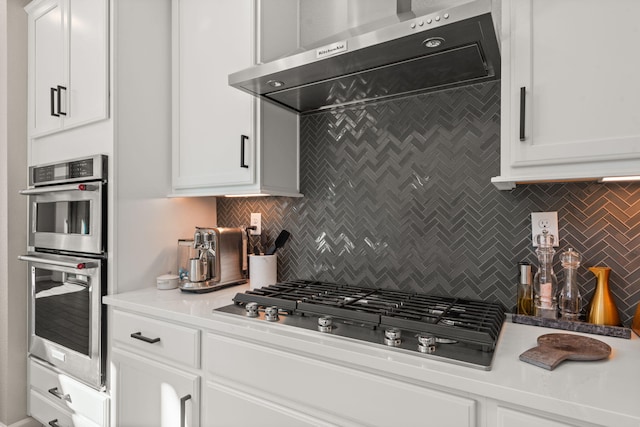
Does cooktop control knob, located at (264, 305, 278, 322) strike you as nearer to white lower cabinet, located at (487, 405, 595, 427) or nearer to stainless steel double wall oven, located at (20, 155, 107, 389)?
white lower cabinet, located at (487, 405, 595, 427)

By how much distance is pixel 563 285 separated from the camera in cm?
131

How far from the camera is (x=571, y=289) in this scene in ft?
4.10

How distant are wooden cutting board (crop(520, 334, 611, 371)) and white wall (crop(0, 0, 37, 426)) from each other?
2.59 meters

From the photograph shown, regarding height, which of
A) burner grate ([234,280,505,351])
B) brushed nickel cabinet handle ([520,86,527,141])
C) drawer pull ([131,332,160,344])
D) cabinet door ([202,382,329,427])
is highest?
brushed nickel cabinet handle ([520,86,527,141])

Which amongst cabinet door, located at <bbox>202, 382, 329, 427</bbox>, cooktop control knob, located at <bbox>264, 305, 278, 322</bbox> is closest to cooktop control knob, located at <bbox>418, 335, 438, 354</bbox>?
cabinet door, located at <bbox>202, 382, 329, 427</bbox>

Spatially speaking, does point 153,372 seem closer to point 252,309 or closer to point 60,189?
point 252,309

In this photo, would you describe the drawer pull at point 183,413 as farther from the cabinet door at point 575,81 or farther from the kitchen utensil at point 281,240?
the cabinet door at point 575,81

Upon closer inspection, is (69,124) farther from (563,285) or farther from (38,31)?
(563,285)

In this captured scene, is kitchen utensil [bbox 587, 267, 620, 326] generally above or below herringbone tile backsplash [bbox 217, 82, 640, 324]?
below

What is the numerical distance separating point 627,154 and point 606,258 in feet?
1.54

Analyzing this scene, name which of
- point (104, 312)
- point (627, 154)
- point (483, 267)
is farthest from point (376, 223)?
point (104, 312)

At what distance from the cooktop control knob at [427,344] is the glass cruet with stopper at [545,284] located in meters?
0.54

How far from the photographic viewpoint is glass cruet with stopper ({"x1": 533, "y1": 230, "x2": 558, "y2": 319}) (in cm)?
127

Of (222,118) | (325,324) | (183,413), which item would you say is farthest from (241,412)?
(222,118)
